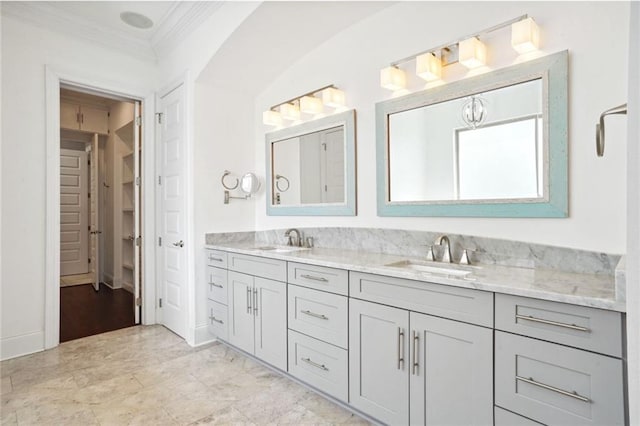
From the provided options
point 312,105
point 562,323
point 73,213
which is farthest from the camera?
point 73,213

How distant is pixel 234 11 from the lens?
2.64 m

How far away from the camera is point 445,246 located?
206 centimetres

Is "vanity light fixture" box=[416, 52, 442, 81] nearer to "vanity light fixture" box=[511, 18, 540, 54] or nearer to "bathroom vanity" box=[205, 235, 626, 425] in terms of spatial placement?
"vanity light fixture" box=[511, 18, 540, 54]

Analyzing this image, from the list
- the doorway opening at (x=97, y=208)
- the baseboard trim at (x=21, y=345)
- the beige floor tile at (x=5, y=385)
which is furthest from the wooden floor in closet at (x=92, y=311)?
the beige floor tile at (x=5, y=385)

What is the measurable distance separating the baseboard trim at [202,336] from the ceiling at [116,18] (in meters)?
2.60

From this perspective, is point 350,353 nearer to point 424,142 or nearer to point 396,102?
point 424,142

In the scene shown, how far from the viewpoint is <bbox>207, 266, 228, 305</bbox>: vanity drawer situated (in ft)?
9.39

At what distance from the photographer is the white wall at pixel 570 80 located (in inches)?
61.6

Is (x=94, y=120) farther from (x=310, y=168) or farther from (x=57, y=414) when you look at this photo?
(x=57, y=414)

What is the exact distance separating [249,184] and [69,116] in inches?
143

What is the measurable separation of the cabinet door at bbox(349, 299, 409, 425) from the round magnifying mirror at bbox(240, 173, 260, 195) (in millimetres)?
1749

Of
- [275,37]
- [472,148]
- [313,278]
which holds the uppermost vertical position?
→ [275,37]

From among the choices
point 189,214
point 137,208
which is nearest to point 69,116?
point 137,208

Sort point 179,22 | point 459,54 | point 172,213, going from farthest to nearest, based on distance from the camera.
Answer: point 172,213
point 179,22
point 459,54
